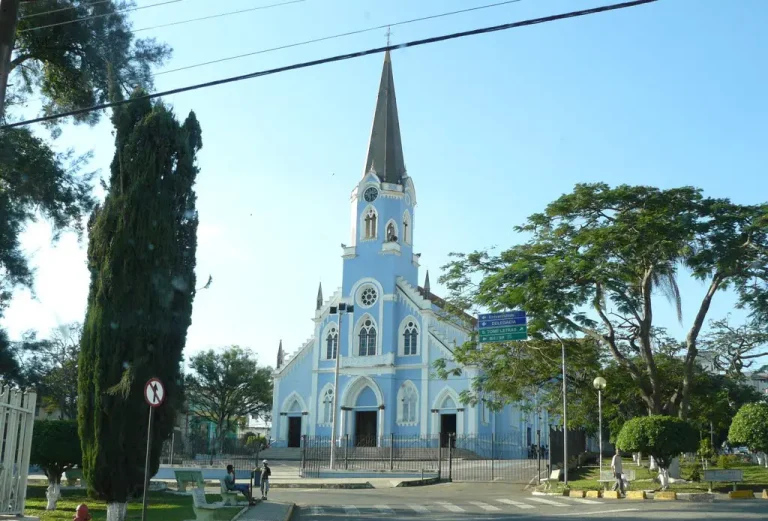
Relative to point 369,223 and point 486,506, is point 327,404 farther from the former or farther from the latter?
point 486,506

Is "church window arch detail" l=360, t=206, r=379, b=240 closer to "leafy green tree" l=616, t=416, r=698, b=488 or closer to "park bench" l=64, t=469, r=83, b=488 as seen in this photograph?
"park bench" l=64, t=469, r=83, b=488

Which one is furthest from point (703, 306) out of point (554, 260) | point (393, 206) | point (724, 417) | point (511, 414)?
point (393, 206)

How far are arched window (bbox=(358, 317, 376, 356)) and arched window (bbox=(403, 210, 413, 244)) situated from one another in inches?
228

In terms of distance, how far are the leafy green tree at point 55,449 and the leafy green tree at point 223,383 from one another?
115ft

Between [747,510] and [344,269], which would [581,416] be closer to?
[747,510]

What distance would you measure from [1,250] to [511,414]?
119 feet

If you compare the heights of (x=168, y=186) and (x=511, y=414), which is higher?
(x=168, y=186)

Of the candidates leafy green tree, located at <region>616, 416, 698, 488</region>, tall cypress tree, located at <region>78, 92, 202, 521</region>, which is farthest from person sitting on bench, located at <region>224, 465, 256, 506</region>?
leafy green tree, located at <region>616, 416, 698, 488</region>

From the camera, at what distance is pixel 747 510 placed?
16.2m

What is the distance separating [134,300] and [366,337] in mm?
35243

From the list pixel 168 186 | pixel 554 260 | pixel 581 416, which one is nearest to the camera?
pixel 168 186

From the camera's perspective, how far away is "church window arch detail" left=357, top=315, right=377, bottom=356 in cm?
4916

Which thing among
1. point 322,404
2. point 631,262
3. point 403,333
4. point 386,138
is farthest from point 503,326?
point 386,138

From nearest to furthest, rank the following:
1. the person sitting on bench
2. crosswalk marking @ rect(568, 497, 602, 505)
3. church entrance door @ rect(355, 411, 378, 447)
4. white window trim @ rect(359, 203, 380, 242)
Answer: the person sitting on bench
crosswalk marking @ rect(568, 497, 602, 505)
church entrance door @ rect(355, 411, 378, 447)
white window trim @ rect(359, 203, 380, 242)
